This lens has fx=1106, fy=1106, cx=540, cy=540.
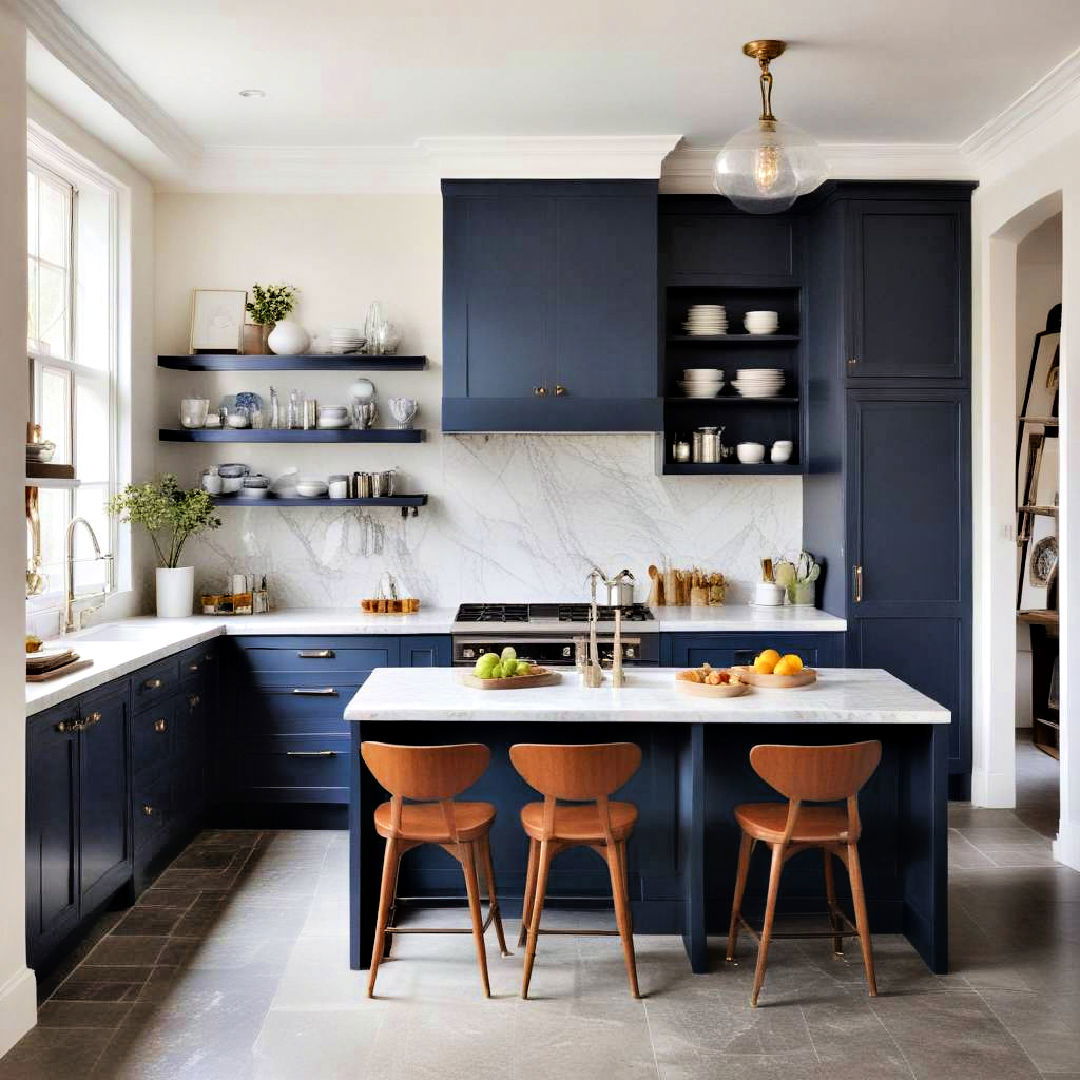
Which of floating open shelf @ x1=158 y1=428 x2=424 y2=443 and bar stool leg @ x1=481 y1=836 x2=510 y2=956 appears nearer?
bar stool leg @ x1=481 y1=836 x2=510 y2=956

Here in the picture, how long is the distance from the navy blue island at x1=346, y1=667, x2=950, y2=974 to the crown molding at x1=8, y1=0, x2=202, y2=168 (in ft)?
8.06

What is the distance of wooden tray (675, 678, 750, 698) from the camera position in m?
3.45

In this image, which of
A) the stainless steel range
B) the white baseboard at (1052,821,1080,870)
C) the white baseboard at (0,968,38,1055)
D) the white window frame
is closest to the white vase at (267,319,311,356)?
the white window frame

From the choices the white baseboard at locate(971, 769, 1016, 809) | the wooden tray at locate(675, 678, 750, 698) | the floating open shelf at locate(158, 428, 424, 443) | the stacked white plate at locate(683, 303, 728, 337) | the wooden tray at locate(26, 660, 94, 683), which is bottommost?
the white baseboard at locate(971, 769, 1016, 809)

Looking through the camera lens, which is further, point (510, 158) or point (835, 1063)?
point (510, 158)

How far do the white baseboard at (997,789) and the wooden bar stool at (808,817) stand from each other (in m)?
Answer: 2.16

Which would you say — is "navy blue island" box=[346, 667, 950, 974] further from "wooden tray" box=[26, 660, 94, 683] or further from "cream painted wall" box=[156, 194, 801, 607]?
"cream painted wall" box=[156, 194, 801, 607]

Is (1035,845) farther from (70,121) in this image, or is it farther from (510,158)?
(70,121)

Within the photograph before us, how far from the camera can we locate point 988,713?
17.2 ft

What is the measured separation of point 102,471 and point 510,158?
2.40 m

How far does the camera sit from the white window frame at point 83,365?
14.8 feet

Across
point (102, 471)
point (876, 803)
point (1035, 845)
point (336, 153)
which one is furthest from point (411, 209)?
point (1035, 845)

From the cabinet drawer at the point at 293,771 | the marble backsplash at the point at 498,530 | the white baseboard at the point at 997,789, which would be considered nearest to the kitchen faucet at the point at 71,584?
the cabinet drawer at the point at 293,771

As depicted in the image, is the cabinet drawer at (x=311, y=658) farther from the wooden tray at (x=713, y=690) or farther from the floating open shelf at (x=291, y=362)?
the wooden tray at (x=713, y=690)
